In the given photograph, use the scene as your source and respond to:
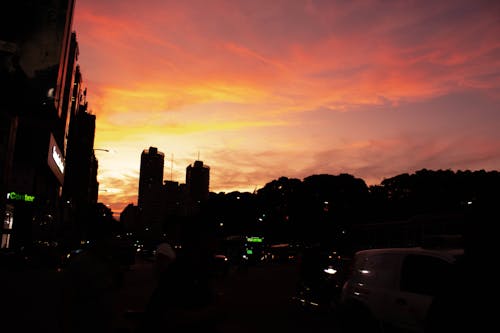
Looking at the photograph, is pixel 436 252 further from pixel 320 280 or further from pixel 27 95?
pixel 27 95

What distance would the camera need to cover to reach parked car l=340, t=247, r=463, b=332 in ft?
25.2

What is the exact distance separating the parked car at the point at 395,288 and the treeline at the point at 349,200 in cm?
7328

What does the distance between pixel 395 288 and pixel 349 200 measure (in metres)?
93.3

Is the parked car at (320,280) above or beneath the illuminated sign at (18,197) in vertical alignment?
beneath

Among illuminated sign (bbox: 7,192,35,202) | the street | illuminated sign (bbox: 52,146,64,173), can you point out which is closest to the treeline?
illuminated sign (bbox: 52,146,64,173)

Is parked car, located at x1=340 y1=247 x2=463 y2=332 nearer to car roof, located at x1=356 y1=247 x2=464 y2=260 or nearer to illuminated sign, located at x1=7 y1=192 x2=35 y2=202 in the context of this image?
car roof, located at x1=356 y1=247 x2=464 y2=260

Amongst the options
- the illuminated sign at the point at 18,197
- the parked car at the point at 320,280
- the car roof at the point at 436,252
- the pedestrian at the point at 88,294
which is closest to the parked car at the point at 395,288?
the car roof at the point at 436,252

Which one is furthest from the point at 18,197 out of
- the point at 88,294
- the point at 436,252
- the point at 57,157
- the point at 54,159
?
the point at 88,294

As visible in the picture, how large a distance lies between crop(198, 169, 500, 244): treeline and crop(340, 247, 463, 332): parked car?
7328cm

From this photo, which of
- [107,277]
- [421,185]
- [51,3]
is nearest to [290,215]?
[421,185]

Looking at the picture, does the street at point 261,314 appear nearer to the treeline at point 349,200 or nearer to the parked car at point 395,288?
the parked car at point 395,288

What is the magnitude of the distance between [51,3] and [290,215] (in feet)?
211

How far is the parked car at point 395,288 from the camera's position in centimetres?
770

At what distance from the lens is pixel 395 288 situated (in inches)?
325
